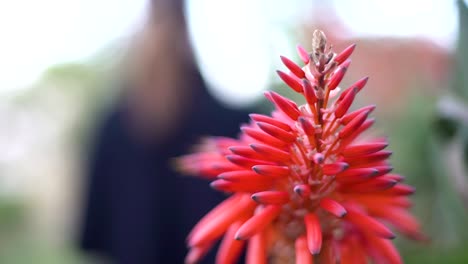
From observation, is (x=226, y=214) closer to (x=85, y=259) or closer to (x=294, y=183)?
(x=294, y=183)

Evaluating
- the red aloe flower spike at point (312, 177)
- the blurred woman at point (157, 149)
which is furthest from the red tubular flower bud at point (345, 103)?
the blurred woman at point (157, 149)

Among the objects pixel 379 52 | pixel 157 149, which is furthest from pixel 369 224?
pixel 157 149

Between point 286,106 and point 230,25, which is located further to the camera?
point 230,25

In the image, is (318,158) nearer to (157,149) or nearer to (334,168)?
(334,168)

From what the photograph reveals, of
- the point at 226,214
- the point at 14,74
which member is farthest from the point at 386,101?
the point at 14,74

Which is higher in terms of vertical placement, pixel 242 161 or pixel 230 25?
pixel 230 25

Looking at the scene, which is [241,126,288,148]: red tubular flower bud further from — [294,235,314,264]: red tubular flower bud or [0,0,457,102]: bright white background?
[0,0,457,102]: bright white background

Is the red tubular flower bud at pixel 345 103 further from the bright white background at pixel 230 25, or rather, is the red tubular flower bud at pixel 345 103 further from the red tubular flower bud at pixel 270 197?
the bright white background at pixel 230 25

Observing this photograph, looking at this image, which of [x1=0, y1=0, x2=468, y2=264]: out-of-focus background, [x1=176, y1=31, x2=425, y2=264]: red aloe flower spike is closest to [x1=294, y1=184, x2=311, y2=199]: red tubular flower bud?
[x1=176, y1=31, x2=425, y2=264]: red aloe flower spike
